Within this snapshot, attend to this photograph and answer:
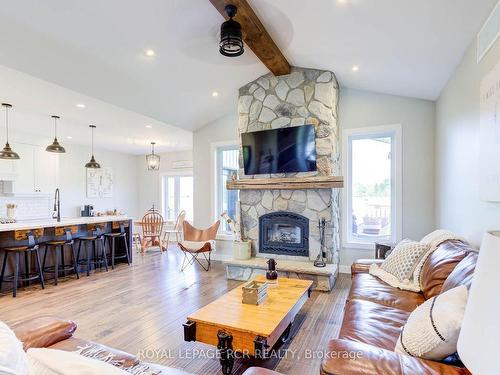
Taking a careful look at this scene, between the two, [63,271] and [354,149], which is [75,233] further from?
[354,149]

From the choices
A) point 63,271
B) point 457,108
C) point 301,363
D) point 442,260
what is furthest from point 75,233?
point 457,108

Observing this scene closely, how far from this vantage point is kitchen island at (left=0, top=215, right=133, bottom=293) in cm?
415

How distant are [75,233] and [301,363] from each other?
4.42 m

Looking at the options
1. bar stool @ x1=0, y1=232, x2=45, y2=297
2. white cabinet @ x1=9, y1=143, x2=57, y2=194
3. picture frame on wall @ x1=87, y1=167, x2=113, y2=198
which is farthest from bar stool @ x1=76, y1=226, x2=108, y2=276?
picture frame on wall @ x1=87, y1=167, x2=113, y2=198

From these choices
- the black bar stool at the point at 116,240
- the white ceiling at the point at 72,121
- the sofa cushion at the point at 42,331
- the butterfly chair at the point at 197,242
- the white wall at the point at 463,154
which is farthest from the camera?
the black bar stool at the point at 116,240

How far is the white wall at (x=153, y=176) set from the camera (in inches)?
352

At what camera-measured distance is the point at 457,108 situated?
128 inches

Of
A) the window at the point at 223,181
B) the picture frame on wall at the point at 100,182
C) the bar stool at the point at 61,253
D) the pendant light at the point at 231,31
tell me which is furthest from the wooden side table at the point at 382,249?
the picture frame on wall at the point at 100,182

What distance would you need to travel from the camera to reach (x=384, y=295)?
2.53m

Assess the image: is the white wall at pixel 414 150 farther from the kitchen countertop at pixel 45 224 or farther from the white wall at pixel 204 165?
the kitchen countertop at pixel 45 224

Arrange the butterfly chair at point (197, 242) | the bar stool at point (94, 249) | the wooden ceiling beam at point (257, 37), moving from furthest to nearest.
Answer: the butterfly chair at point (197, 242) → the bar stool at point (94, 249) → the wooden ceiling beam at point (257, 37)

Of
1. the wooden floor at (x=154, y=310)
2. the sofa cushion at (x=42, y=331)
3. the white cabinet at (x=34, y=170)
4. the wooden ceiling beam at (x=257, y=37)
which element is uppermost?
the wooden ceiling beam at (x=257, y=37)

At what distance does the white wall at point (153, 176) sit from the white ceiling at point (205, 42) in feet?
14.1

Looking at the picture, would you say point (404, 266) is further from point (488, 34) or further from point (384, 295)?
point (488, 34)
